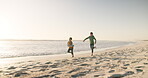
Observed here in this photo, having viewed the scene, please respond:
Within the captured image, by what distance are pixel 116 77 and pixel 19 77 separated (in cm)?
357

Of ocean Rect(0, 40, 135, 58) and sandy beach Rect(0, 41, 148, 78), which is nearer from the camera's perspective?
sandy beach Rect(0, 41, 148, 78)

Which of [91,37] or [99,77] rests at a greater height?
[91,37]

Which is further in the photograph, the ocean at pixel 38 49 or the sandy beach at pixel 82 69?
the ocean at pixel 38 49

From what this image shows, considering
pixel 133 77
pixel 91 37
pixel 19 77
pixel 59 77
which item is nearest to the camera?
pixel 133 77

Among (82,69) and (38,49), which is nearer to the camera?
(82,69)

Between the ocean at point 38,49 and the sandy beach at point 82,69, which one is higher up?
the sandy beach at point 82,69

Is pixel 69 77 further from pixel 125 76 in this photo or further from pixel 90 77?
pixel 125 76

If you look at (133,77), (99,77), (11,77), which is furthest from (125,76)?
(11,77)

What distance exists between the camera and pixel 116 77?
385cm

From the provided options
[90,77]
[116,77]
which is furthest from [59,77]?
[116,77]

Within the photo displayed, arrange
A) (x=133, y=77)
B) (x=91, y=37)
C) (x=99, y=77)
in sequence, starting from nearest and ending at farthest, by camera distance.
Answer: (x=133, y=77) < (x=99, y=77) < (x=91, y=37)

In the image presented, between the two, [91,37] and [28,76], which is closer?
[28,76]

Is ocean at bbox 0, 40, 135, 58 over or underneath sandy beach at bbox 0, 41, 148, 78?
underneath

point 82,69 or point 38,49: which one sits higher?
point 82,69
